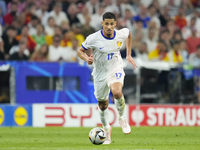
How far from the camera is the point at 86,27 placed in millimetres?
14859

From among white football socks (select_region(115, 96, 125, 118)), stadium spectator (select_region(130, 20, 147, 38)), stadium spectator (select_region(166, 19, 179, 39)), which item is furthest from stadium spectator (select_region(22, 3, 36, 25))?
white football socks (select_region(115, 96, 125, 118))

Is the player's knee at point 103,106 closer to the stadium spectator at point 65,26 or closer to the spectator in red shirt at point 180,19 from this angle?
the stadium spectator at point 65,26

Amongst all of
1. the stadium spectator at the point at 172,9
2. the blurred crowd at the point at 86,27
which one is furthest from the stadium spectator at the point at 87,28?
the stadium spectator at the point at 172,9

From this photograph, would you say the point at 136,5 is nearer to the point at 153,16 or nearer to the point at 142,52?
the point at 153,16

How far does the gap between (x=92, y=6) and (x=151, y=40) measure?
268 centimetres

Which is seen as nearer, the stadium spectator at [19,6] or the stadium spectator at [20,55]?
the stadium spectator at [20,55]

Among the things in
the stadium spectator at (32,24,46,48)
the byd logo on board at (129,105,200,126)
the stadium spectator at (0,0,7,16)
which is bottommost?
the byd logo on board at (129,105,200,126)

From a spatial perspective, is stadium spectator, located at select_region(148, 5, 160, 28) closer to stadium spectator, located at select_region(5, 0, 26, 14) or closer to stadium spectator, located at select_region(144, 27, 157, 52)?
stadium spectator, located at select_region(144, 27, 157, 52)

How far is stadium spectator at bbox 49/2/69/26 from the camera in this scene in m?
15.3

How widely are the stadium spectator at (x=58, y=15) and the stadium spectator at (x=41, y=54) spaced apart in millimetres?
2299

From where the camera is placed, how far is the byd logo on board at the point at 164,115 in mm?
12578

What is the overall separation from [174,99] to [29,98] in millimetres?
4504

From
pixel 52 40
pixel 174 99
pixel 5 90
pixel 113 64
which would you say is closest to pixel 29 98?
pixel 5 90

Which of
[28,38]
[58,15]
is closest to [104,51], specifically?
[28,38]
